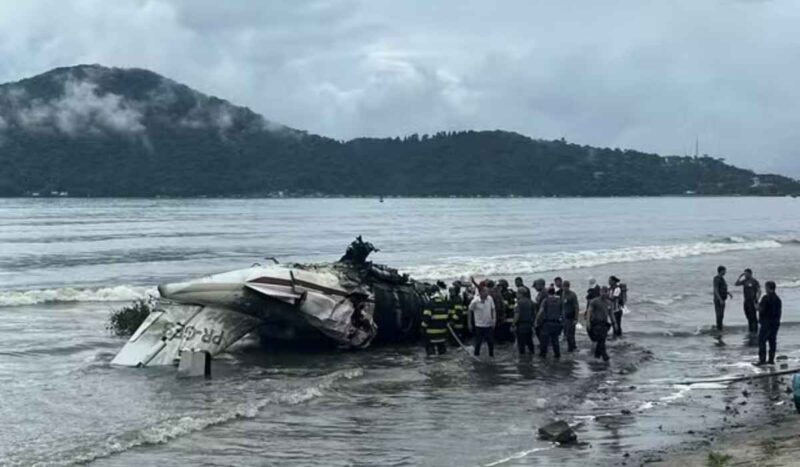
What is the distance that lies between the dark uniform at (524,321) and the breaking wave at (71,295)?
1736 centimetres

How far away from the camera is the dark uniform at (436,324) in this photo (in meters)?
21.0

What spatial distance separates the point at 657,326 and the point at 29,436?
18013 mm

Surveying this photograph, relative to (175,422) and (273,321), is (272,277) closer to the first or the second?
(273,321)

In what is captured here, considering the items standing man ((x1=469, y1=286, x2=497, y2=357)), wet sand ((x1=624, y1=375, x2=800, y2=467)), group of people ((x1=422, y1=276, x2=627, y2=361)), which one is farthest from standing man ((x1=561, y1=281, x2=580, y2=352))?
wet sand ((x1=624, y1=375, x2=800, y2=467))

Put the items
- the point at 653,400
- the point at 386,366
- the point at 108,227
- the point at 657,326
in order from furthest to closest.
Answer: the point at 108,227 → the point at 657,326 → the point at 386,366 → the point at 653,400

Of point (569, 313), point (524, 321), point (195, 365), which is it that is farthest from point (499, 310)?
point (195, 365)

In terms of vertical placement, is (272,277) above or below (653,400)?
above

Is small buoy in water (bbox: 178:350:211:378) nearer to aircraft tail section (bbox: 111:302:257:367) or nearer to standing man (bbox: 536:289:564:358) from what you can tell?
aircraft tail section (bbox: 111:302:257:367)

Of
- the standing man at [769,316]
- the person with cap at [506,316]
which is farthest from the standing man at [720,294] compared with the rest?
the standing man at [769,316]

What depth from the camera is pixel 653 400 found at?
16.2 meters

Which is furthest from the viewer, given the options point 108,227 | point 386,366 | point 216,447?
point 108,227

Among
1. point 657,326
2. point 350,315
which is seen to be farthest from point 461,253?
point 350,315

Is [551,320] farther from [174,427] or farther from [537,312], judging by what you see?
[174,427]

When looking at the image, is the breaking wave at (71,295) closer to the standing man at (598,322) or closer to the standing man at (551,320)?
the standing man at (551,320)
